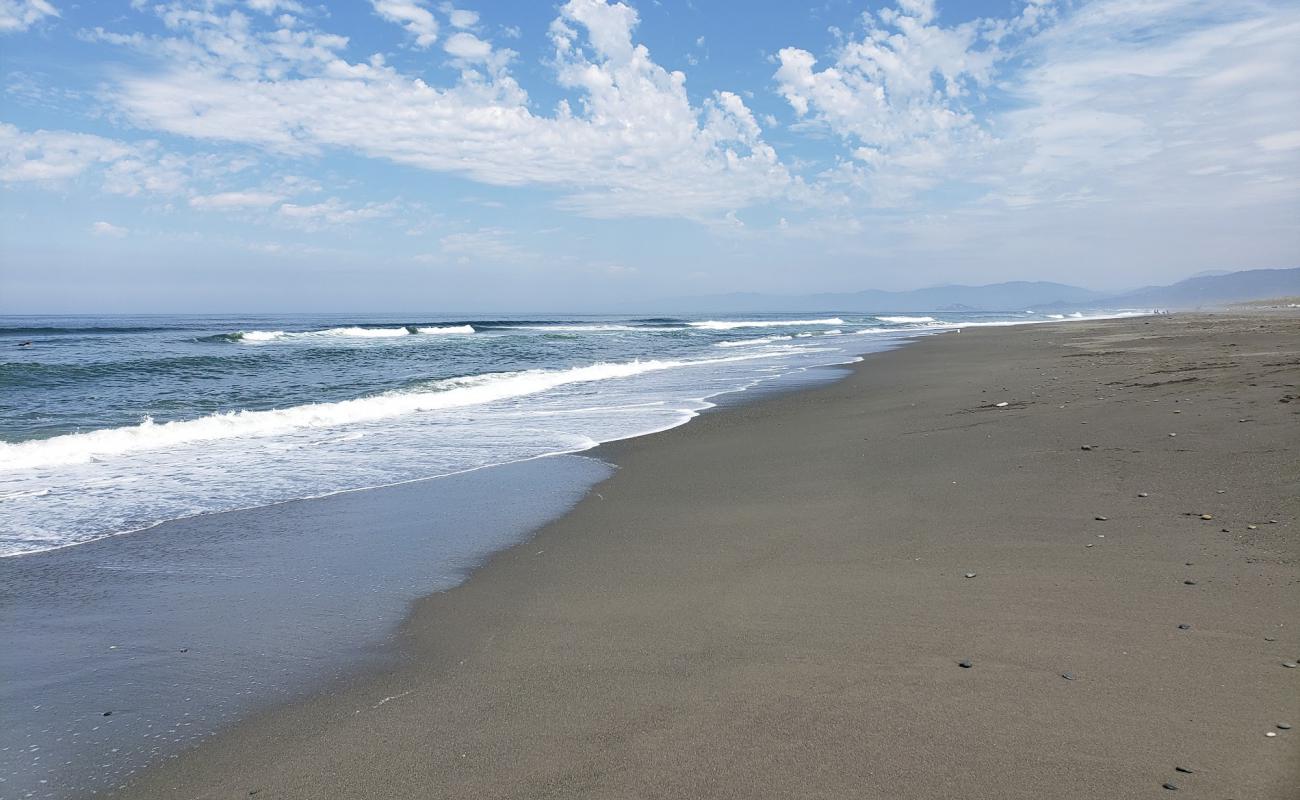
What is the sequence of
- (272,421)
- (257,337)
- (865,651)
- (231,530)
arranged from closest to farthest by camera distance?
(865,651) → (231,530) → (272,421) → (257,337)

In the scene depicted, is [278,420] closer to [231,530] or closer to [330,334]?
[231,530]

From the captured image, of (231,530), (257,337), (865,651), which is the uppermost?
(257,337)

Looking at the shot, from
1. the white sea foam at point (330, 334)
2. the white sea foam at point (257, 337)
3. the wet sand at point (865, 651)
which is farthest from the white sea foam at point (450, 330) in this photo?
the wet sand at point (865, 651)

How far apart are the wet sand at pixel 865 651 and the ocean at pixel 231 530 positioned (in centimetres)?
37

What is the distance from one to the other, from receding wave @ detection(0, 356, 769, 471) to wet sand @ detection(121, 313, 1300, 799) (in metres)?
7.34


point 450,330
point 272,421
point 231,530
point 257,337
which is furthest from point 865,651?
point 450,330

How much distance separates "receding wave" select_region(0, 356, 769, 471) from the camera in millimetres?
9719

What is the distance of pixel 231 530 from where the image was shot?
611 centimetres

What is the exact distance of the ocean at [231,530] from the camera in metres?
3.35

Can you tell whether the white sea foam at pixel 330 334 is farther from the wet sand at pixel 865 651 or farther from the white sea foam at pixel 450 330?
the wet sand at pixel 865 651

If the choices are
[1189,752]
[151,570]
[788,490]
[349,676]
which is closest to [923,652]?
[1189,752]

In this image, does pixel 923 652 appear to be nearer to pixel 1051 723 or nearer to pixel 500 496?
pixel 1051 723

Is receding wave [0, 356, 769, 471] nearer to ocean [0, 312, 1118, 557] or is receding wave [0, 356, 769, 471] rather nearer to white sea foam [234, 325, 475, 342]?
ocean [0, 312, 1118, 557]

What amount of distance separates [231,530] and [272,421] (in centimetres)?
690
